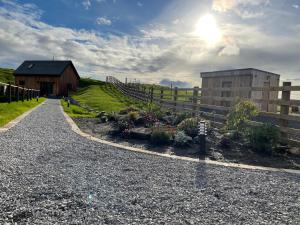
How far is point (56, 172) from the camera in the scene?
4.54m

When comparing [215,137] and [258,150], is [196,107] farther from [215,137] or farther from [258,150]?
[258,150]

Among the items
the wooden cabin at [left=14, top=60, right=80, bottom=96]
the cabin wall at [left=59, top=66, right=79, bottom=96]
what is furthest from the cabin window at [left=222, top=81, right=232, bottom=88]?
the cabin wall at [left=59, top=66, right=79, bottom=96]

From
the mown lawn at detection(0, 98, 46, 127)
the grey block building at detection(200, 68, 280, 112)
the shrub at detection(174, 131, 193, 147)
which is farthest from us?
the grey block building at detection(200, 68, 280, 112)

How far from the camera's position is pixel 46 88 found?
44.4m

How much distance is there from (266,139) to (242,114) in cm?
159

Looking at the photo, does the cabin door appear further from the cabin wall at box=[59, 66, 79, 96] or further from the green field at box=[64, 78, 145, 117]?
the green field at box=[64, 78, 145, 117]

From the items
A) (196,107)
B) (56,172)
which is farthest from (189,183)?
(196,107)

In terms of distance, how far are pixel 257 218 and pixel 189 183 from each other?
132cm

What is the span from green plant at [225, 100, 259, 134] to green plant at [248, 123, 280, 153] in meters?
1.13

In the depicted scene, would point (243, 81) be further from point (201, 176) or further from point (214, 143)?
point (201, 176)

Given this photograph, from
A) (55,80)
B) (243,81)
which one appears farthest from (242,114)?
(55,80)

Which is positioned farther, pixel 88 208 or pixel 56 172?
pixel 56 172

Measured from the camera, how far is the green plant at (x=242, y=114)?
8.12 metres

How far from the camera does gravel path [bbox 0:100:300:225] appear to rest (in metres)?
3.11
